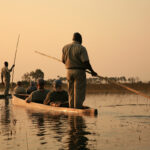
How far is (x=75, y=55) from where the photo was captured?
13.1m

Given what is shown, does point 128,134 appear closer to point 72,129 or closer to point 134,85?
point 72,129

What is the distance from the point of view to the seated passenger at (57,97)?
1495 cm

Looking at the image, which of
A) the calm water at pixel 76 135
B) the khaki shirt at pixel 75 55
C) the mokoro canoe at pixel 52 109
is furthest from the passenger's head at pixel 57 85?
the calm water at pixel 76 135

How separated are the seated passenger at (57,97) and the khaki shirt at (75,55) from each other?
1.78m

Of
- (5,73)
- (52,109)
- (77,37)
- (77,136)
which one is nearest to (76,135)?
(77,136)

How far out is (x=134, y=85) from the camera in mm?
43375

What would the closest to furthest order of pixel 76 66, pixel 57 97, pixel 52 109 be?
pixel 76 66 → pixel 52 109 → pixel 57 97

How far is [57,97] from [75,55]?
262 cm

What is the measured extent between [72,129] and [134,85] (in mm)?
34640

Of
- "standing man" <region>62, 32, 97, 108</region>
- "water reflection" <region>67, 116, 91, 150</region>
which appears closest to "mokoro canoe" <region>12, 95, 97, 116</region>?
"standing man" <region>62, 32, 97, 108</region>

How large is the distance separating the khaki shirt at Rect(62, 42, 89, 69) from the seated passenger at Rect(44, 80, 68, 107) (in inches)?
70.0

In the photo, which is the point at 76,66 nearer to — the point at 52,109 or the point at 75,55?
the point at 75,55

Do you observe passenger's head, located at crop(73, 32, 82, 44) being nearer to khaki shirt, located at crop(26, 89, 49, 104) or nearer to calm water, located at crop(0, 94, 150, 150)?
calm water, located at crop(0, 94, 150, 150)

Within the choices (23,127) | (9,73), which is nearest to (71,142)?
(23,127)
